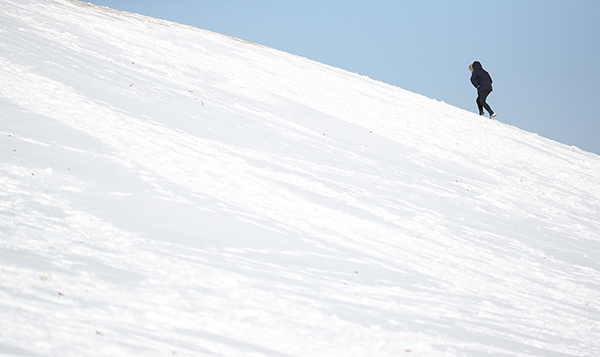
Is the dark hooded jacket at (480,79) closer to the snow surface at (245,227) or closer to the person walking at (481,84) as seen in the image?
the person walking at (481,84)

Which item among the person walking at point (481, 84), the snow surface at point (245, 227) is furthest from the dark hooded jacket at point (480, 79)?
the snow surface at point (245, 227)

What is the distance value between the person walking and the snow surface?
4.60 metres

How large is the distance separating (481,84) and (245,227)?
33.2ft

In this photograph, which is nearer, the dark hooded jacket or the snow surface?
the snow surface

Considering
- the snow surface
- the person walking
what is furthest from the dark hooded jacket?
the snow surface

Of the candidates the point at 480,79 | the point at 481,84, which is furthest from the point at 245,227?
the point at 480,79

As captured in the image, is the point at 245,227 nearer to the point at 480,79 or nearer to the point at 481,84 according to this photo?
the point at 481,84

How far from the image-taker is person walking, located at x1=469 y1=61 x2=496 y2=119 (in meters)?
11.1

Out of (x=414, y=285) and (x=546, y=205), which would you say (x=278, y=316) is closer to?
(x=414, y=285)

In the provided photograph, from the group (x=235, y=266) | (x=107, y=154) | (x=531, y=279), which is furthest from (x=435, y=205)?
(x=107, y=154)

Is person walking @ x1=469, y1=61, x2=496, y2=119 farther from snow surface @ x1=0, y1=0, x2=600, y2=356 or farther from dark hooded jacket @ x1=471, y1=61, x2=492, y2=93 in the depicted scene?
snow surface @ x1=0, y1=0, x2=600, y2=356

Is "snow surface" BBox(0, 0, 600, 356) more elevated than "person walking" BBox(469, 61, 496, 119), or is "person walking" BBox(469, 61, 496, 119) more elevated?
"person walking" BBox(469, 61, 496, 119)

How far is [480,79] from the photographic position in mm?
11336

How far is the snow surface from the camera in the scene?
2.23 meters
